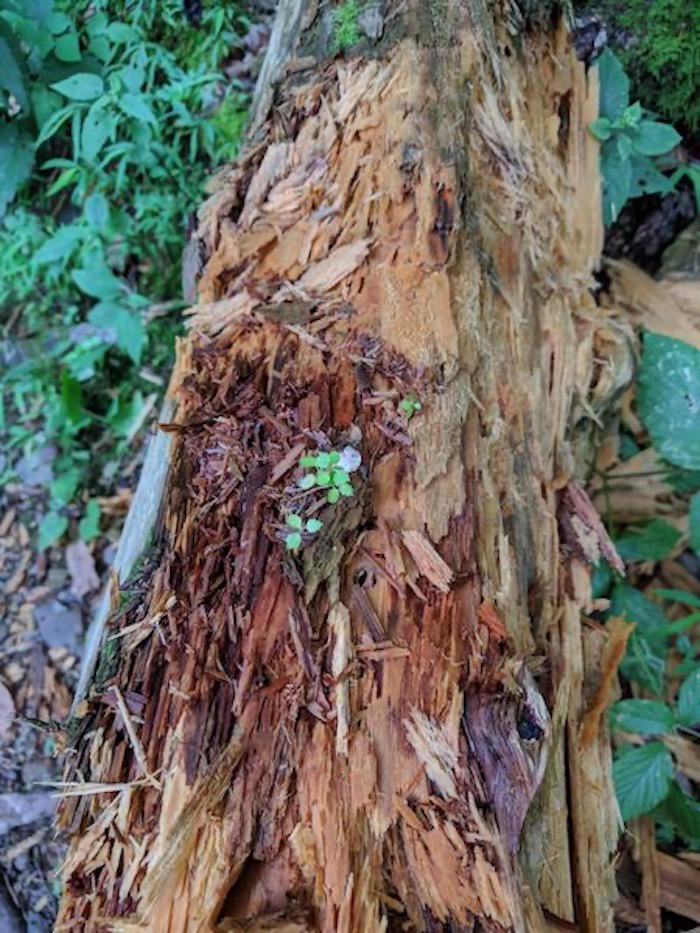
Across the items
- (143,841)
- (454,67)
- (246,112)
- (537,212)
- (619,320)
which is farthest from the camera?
(246,112)

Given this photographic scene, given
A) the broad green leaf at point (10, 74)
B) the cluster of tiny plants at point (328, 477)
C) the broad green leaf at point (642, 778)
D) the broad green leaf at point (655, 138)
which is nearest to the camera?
the cluster of tiny plants at point (328, 477)

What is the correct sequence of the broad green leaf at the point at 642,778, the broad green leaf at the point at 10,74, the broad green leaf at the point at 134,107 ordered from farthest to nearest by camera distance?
the broad green leaf at the point at 134,107, the broad green leaf at the point at 10,74, the broad green leaf at the point at 642,778

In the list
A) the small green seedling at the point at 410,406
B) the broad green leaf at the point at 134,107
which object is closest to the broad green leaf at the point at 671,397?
the small green seedling at the point at 410,406

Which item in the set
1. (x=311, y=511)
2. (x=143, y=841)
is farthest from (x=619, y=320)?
(x=143, y=841)

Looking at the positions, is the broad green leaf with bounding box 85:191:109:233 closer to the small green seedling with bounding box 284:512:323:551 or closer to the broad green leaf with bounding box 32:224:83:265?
the broad green leaf with bounding box 32:224:83:265

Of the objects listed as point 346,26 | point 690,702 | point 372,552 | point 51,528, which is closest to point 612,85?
point 346,26

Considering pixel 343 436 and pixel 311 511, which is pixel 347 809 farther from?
pixel 343 436

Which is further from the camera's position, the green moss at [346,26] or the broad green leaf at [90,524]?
the broad green leaf at [90,524]

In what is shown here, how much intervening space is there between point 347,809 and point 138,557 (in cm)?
63

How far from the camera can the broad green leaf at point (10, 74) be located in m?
2.04

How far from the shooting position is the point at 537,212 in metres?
1.80

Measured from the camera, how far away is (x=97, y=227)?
2.33 meters

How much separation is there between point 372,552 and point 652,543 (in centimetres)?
97

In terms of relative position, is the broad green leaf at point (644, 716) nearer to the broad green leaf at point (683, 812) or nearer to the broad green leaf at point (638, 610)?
the broad green leaf at point (683, 812)
